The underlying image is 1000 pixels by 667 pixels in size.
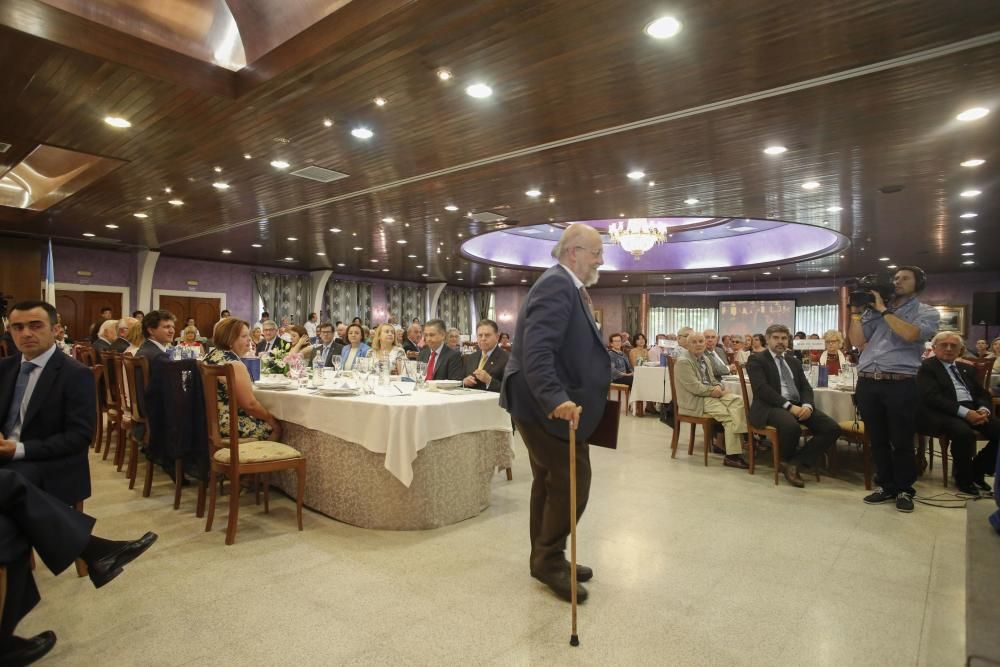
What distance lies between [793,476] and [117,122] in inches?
263

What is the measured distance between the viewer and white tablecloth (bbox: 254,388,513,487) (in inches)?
126

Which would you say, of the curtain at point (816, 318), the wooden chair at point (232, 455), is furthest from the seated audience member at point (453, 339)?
the curtain at point (816, 318)

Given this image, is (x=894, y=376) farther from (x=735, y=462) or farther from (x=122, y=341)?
(x=122, y=341)

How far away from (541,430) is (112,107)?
4.90 m

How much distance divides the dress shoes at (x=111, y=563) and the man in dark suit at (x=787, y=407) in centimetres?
445

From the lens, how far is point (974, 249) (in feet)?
35.2

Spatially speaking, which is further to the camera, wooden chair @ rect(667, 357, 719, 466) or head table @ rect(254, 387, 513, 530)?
A: wooden chair @ rect(667, 357, 719, 466)

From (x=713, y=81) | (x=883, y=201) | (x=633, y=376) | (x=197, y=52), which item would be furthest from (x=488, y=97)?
(x=883, y=201)

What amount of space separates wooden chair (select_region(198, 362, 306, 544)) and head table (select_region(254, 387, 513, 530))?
282 millimetres

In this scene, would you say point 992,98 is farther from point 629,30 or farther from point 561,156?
point 561,156

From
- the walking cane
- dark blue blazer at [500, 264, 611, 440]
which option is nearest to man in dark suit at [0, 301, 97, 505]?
dark blue blazer at [500, 264, 611, 440]

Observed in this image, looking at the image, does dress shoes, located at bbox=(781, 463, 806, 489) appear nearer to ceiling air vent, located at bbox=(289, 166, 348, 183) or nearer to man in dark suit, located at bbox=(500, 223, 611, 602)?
man in dark suit, located at bbox=(500, 223, 611, 602)

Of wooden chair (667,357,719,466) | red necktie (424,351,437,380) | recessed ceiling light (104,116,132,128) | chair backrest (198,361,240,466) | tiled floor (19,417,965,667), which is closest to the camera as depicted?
tiled floor (19,417,965,667)

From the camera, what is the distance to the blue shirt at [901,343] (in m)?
3.90
